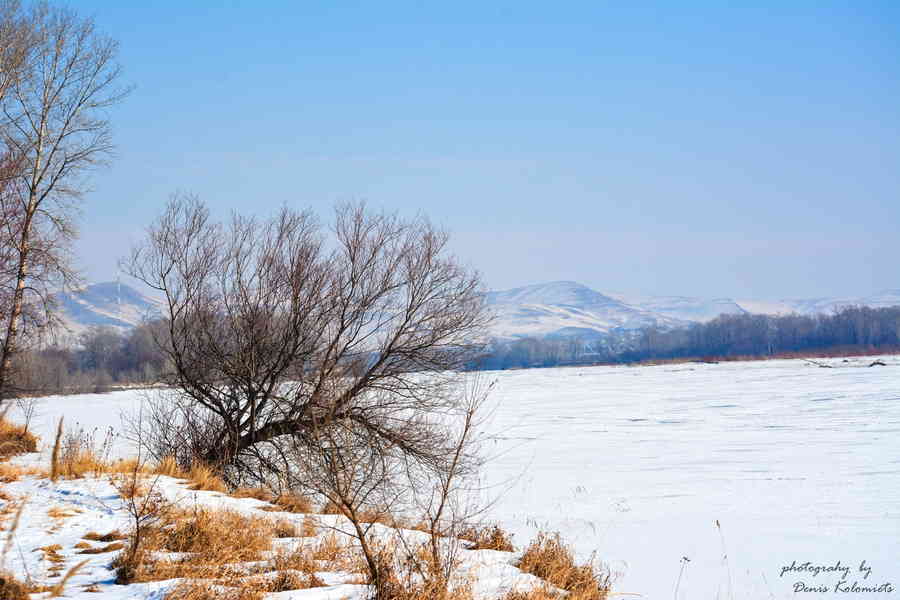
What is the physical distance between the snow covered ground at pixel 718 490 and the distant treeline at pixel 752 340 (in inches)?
3317

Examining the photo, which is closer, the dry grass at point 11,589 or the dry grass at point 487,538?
the dry grass at point 11,589

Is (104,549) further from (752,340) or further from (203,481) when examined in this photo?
(752,340)

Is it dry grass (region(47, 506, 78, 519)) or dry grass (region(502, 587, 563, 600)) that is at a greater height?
dry grass (region(47, 506, 78, 519))

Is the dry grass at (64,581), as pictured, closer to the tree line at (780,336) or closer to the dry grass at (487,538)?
the dry grass at (487,538)

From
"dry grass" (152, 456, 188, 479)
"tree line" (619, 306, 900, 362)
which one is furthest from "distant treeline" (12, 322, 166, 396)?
"tree line" (619, 306, 900, 362)

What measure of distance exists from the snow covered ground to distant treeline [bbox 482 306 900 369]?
276 feet

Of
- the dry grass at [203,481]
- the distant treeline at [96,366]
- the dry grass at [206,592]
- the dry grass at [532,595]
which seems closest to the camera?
the dry grass at [206,592]

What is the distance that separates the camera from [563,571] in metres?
7.62

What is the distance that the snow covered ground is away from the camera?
947cm

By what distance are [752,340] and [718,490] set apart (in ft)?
418

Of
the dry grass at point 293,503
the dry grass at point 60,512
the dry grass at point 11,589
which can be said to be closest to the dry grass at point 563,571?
the dry grass at point 293,503

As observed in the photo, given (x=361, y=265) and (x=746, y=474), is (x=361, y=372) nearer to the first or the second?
(x=361, y=265)

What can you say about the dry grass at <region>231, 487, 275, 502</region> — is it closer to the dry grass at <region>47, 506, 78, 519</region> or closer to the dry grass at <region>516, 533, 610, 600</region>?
the dry grass at <region>47, 506, 78, 519</region>

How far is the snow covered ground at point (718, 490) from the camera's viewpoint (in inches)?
373
